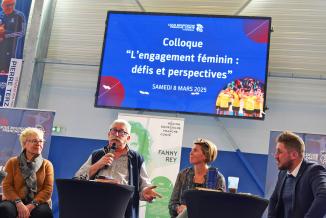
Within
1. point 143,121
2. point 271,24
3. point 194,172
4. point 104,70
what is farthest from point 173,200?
point 271,24

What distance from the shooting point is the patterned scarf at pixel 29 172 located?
3.93 m

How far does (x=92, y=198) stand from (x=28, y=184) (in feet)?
4.52

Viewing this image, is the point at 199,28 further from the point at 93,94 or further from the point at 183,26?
the point at 93,94

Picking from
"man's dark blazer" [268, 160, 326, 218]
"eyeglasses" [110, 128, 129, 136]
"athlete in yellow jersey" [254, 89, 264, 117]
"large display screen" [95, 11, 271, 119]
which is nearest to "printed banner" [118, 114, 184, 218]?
"large display screen" [95, 11, 271, 119]

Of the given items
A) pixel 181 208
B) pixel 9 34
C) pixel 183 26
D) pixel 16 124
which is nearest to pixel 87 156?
pixel 16 124

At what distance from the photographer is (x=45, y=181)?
4.04 metres

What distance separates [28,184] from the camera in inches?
155

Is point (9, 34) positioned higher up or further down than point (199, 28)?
further down

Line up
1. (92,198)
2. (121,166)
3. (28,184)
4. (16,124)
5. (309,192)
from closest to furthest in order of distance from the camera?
(92,198), (309,192), (121,166), (28,184), (16,124)

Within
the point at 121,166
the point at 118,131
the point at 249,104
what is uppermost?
the point at 249,104

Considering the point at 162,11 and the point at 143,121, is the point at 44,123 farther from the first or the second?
the point at 162,11

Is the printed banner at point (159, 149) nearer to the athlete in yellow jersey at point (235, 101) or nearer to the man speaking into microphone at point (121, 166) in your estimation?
the athlete in yellow jersey at point (235, 101)

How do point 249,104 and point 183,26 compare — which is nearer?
point 249,104

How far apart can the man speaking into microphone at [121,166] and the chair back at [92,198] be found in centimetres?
52
